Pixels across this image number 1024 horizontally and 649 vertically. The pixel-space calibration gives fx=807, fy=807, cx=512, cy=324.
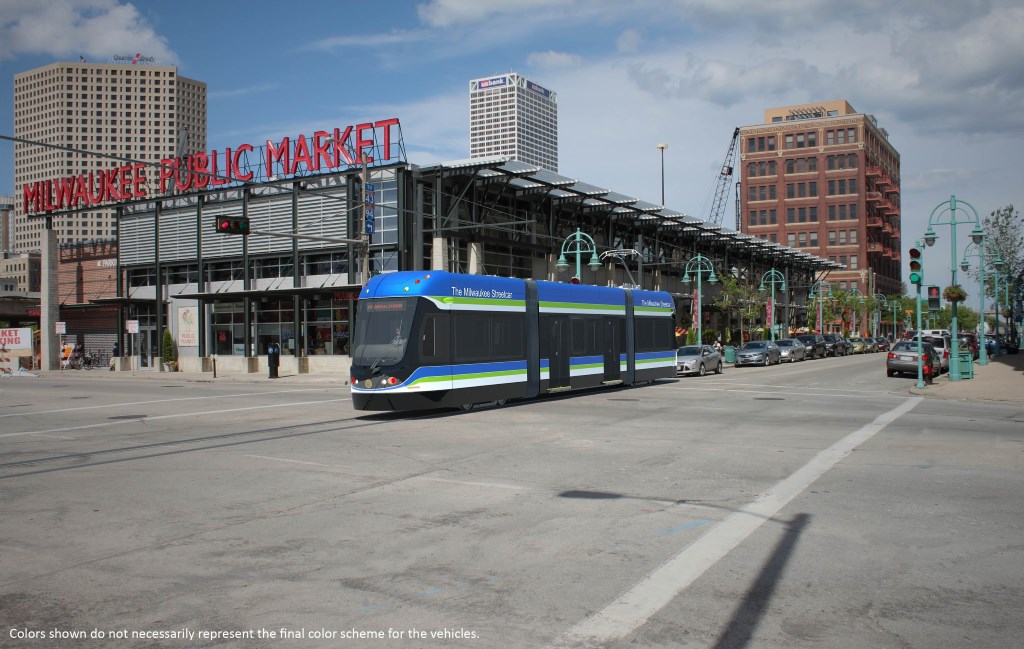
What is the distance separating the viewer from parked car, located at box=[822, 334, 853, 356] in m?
63.6

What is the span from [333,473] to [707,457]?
5577mm

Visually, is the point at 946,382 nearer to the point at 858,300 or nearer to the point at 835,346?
the point at 835,346

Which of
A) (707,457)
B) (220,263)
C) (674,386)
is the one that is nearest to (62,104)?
(220,263)

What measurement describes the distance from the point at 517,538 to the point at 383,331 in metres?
11.6

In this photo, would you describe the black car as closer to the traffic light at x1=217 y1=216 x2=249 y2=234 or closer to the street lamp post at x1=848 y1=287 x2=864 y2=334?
the street lamp post at x1=848 y1=287 x2=864 y2=334

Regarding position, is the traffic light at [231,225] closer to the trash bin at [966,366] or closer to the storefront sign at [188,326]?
the storefront sign at [188,326]

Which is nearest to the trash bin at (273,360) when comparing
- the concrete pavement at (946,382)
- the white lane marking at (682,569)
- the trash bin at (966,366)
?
the concrete pavement at (946,382)

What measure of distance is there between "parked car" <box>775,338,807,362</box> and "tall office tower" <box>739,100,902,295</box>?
65548 millimetres

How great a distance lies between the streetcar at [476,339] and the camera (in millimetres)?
18297

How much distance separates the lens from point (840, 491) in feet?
31.6

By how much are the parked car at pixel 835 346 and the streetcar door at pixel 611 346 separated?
41.6 metres

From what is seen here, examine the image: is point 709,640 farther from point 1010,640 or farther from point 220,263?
point 220,263

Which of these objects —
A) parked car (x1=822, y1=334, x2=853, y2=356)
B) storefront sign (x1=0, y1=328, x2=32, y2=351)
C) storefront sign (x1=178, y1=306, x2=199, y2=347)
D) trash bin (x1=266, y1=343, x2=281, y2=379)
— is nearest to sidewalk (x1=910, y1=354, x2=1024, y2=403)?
trash bin (x1=266, y1=343, x2=281, y2=379)

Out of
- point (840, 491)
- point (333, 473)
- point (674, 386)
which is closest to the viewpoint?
point (840, 491)
